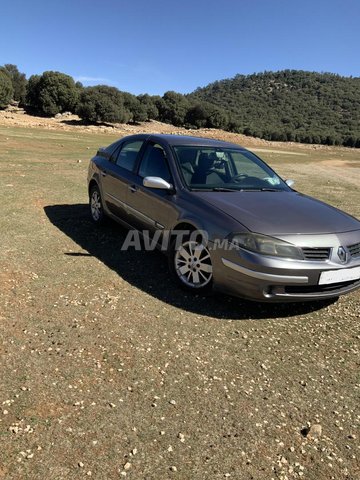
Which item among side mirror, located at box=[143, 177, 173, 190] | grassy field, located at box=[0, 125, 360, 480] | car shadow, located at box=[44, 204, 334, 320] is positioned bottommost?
grassy field, located at box=[0, 125, 360, 480]

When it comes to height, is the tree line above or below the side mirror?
above

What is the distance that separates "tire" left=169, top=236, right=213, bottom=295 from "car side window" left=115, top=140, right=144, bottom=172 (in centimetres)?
168

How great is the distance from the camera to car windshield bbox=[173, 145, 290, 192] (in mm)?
4750

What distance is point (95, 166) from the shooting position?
6578 millimetres

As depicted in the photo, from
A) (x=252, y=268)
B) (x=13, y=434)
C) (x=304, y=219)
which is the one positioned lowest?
(x=13, y=434)

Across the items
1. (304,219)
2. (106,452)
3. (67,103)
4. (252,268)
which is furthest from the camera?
(67,103)

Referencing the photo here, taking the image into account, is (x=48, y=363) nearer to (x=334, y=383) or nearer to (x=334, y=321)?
(x=334, y=383)

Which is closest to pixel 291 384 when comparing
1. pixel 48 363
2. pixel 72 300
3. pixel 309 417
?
pixel 309 417

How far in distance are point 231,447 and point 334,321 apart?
2.11 meters

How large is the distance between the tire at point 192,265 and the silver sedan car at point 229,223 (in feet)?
0.04

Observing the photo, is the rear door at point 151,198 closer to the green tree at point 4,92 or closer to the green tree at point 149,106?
the green tree at point 4,92

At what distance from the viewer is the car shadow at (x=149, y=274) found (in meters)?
4.09

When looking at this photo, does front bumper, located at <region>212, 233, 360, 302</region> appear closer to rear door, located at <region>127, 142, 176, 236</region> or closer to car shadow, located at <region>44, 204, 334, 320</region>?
car shadow, located at <region>44, 204, 334, 320</region>

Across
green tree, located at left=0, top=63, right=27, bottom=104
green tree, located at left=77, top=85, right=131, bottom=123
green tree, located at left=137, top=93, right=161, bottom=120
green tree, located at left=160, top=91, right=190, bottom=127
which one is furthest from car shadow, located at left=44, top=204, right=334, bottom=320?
green tree, located at left=0, top=63, right=27, bottom=104
